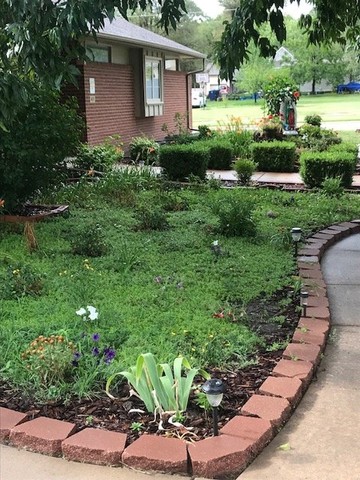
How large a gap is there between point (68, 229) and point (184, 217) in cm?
155

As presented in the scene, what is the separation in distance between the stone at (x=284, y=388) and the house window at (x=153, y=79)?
48.5ft

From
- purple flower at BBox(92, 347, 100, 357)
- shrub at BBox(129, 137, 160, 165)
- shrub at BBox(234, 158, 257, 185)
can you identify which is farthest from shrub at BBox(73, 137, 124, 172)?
purple flower at BBox(92, 347, 100, 357)

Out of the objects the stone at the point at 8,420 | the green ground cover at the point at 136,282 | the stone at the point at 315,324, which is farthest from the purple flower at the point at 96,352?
the stone at the point at 315,324

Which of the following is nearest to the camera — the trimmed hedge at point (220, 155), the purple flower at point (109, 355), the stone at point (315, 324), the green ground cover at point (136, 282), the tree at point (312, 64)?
the purple flower at point (109, 355)

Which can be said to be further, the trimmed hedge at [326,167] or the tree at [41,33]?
the trimmed hedge at [326,167]

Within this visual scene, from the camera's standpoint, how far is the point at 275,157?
513 inches

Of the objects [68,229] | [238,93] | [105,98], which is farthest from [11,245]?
[238,93]

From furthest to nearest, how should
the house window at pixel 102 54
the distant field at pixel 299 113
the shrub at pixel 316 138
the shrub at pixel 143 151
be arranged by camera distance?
the distant field at pixel 299 113 → the house window at pixel 102 54 → the shrub at pixel 316 138 → the shrub at pixel 143 151

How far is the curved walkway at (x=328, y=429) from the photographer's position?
2.39 metres

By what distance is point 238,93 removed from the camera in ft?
236

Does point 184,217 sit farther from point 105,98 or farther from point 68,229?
point 105,98

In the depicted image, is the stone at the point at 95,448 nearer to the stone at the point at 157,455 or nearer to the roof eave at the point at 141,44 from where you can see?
the stone at the point at 157,455

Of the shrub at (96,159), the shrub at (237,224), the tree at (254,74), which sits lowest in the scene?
the shrub at (237,224)

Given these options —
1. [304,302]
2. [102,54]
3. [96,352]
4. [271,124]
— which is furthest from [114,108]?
[96,352]
